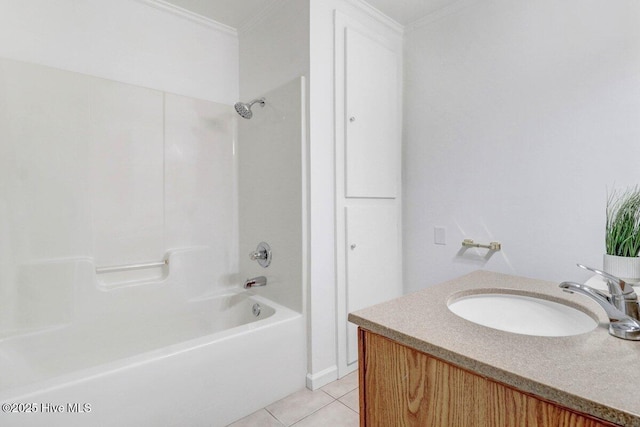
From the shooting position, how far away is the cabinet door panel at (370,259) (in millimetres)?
1940

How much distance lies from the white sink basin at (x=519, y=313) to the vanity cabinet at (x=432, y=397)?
364mm

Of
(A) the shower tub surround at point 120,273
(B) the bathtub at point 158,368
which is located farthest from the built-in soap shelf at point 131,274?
(B) the bathtub at point 158,368

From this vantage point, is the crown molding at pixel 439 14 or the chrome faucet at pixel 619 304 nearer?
the chrome faucet at pixel 619 304

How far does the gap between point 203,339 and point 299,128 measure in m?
1.22

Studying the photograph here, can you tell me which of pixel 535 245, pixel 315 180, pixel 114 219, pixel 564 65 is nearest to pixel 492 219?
pixel 535 245

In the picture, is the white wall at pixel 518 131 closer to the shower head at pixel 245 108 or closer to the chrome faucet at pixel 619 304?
the chrome faucet at pixel 619 304

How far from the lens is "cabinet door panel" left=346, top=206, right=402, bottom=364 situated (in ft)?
6.37

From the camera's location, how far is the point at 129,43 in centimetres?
188

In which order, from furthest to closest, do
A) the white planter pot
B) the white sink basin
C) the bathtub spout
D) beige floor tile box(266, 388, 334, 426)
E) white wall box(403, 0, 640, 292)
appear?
1. the bathtub spout
2. beige floor tile box(266, 388, 334, 426)
3. white wall box(403, 0, 640, 292)
4. the white planter pot
5. the white sink basin

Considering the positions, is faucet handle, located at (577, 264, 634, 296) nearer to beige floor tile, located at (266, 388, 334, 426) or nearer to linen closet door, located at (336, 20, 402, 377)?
linen closet door, located at (336, 20, 402, 377)

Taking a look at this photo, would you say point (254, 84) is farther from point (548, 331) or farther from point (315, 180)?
point (548, 331)

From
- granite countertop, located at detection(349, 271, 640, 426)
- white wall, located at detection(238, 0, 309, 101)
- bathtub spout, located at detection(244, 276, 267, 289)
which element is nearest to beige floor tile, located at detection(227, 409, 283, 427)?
bathtub spout, located at detection(244, 276, 267, 289)

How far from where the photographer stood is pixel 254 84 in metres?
2.18

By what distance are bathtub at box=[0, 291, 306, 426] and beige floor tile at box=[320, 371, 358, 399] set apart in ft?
0.57
